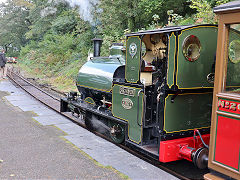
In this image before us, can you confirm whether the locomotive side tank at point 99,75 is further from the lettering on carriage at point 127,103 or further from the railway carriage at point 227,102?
the railway carriage at point 227,102

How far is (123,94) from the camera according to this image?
542 cm

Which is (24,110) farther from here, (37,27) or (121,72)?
(37,27)

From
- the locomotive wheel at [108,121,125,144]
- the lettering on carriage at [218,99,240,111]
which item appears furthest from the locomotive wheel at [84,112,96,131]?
the lettering on carriage at [218,99,240,111]

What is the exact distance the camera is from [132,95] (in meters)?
5.15

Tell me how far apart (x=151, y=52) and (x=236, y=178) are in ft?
10.6

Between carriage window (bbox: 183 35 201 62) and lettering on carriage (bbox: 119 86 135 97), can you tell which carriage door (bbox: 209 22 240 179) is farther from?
lettering on carriage (bbox: 119 86 135 97)

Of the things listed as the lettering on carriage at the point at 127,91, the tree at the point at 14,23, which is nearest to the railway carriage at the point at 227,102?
the lettering on carriage at the point at 127,91

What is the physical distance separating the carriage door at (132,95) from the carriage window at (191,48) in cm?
99

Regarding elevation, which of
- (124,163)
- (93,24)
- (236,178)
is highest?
(93,24)

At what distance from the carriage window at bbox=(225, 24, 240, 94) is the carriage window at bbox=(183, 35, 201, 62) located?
0.72 m

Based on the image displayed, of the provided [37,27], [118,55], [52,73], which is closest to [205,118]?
[118,55]

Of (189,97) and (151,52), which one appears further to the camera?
(151,52)

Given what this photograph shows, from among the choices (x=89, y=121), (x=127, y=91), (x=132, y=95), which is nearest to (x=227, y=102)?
(x=132, y=95)

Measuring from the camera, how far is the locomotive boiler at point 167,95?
426 cm
